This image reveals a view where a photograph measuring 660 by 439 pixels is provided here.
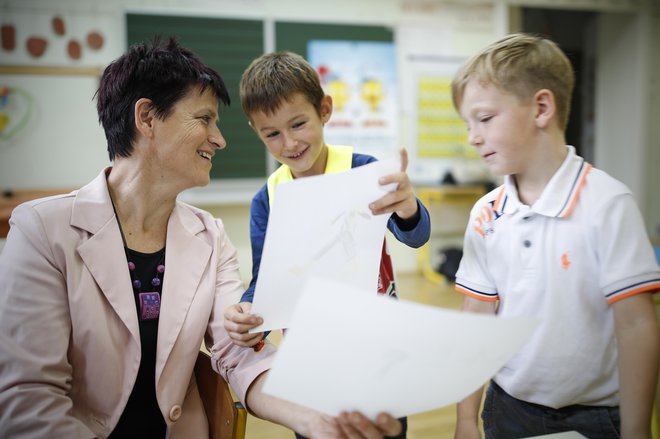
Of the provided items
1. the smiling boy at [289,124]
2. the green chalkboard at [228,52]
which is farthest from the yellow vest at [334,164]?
the green chalkboard at [228,52]

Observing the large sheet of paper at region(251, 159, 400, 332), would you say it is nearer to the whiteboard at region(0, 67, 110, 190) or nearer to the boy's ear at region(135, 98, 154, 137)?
the boy's ear at region(135, 98, 154, 137)

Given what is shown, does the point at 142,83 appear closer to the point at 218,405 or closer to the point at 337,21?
the point at 218,405

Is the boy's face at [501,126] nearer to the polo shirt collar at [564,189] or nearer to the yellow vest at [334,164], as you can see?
the polo shirt collar at [564,189]

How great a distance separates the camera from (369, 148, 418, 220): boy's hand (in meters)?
0.84

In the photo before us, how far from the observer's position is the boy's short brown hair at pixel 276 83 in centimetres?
123

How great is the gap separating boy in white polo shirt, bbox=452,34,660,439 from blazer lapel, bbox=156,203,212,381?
65 cm

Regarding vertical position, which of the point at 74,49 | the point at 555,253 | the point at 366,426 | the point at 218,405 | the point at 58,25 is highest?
the point at 58,25

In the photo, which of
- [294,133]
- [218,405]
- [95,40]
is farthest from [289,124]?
[95,40]

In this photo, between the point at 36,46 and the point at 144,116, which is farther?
the point at 36,46

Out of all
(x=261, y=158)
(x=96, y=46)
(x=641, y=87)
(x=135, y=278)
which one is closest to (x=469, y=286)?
(x=135, y=278)

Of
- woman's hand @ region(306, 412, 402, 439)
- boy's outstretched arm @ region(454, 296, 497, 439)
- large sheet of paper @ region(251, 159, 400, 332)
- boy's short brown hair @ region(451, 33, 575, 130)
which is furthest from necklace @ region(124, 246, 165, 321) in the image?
boy's short brown hair @ region(451, 33, 575, 130)

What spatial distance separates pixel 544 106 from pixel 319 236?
0.49 metres

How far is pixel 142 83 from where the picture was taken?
1137mm

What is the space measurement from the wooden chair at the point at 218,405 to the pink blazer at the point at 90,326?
2 cm
